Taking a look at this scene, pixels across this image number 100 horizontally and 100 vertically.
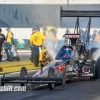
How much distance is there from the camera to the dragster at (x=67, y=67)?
12.2 m

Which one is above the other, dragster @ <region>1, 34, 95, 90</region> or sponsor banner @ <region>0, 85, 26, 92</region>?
dragster @ <region>1, 34, 95, 90</region>

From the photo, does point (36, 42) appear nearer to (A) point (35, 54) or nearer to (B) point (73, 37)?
(A) point (35, 54)

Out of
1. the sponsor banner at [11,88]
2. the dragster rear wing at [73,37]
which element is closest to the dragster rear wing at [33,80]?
the sponsor banner at [11,88]

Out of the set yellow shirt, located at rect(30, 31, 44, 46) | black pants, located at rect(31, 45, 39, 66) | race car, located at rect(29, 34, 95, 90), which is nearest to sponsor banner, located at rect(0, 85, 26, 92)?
race car, located at rect(29, 34, 95, 90)

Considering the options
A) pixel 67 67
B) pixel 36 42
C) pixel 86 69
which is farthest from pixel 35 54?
pixel 67 67

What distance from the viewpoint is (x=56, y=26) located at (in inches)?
993

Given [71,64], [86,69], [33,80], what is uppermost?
[71,64]

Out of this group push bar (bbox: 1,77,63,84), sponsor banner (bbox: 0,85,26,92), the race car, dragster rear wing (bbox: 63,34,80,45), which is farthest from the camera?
dragster rear wing (bbox: 63,34,80,45)

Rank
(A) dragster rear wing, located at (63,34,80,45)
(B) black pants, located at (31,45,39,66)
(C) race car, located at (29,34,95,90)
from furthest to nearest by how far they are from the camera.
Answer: (B) black pants, located at (31,45,39,66) < (A) dragster rear wing, located at (63,34,80,45) < (C) race car, located at (29,34,95,90)

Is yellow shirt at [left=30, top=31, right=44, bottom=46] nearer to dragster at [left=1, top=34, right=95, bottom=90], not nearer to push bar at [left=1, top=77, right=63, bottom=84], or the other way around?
dragster at [left=1, top=34, right=95, bottom=90]

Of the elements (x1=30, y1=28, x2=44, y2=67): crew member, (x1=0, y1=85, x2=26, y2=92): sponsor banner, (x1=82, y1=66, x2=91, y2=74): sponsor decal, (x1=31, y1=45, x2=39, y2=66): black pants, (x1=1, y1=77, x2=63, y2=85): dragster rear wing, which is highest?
(x1=30, y1=28, x2=44, y2=67): crew member

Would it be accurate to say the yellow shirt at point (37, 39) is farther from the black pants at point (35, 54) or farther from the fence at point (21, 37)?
the fence at point (21, 37)

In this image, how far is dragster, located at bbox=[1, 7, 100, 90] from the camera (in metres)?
12.2

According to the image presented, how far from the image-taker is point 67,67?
45.6 ft
